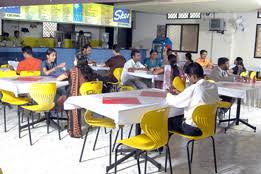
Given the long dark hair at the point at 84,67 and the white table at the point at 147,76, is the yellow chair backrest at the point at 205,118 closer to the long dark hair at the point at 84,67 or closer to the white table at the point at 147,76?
the long dark hair at the point at 84,67

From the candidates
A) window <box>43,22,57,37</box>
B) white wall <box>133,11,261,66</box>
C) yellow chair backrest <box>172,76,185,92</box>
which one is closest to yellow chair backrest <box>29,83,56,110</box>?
yellow chair backrest <box>172,76,185,92</box>

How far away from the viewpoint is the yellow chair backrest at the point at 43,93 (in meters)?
3.72

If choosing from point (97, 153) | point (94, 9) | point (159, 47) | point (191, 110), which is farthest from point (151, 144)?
point (159, 47)

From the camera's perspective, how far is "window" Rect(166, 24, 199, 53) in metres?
10.1

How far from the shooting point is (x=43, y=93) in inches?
148

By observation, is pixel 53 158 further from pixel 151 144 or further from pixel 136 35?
pixel 136 35

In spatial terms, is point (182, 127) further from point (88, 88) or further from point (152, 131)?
point (88, 88)

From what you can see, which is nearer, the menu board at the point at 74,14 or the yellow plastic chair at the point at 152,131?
the yellow plastic chair at the point at 152,131

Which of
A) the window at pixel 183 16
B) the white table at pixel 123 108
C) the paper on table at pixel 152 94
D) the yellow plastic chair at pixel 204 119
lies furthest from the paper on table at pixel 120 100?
the window at pixel 183 16

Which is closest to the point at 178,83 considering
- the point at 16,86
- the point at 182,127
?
the point at 182,127

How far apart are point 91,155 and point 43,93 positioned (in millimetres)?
886

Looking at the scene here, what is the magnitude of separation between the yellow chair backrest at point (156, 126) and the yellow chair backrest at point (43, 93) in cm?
155

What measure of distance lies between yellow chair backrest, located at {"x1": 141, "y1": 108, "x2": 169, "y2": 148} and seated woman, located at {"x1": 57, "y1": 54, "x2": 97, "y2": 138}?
1.47 m

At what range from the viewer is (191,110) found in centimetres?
297
